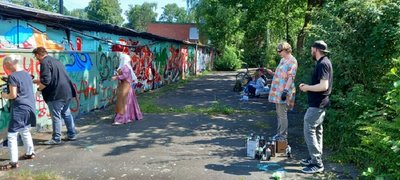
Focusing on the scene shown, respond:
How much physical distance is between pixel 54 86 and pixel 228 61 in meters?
33.2

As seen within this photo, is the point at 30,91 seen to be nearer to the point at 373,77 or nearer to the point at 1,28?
the point at 1,28

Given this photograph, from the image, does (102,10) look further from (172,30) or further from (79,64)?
(79,64)

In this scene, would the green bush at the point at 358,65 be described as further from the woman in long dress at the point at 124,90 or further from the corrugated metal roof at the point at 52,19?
the corrugated metal roof at the point at 52,19

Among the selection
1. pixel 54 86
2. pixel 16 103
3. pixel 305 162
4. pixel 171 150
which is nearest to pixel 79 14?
pixel 54 86

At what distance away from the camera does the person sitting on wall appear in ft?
21.5

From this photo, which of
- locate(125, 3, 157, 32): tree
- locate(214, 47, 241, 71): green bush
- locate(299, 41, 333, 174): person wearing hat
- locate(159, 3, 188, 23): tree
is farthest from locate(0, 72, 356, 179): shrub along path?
locate(159, 3, 188, 23): tree

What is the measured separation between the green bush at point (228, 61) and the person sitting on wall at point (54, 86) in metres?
32.9

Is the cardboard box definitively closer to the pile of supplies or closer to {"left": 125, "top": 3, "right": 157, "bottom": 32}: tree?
the pile of supplies

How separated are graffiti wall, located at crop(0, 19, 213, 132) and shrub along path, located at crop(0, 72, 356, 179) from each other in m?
0.65

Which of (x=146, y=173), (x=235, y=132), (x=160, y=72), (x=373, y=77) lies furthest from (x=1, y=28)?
(x=160, y=72)

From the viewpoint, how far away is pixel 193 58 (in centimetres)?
2964

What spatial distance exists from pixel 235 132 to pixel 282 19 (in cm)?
1423

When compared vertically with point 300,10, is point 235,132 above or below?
below

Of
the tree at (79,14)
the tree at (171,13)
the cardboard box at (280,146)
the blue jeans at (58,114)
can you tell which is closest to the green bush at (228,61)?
the blue jeans at (58,114)
